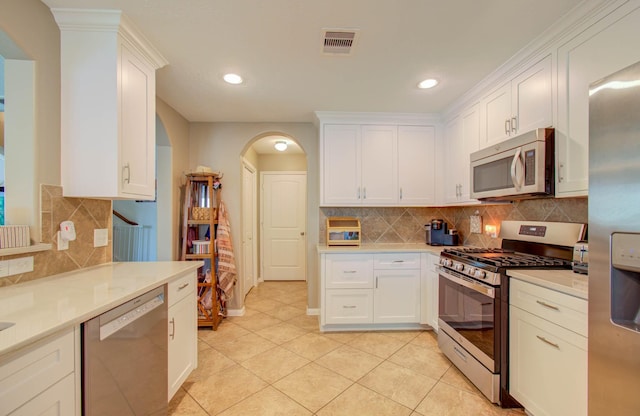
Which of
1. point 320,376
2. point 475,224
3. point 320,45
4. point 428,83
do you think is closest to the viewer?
point 320,45

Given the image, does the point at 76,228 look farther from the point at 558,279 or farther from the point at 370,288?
the point at 558,279

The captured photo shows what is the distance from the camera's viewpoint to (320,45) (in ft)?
5.85

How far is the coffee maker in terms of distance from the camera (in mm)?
3059

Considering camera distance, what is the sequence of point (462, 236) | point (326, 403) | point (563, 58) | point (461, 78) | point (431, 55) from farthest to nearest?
point (462, 236)
point (461, 78)
point (431, 55)
point (326, 403)
point (563, 58)

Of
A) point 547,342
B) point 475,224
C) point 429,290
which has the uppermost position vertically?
point 475,224


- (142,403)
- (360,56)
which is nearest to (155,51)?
(360,56)

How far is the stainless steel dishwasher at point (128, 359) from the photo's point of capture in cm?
103

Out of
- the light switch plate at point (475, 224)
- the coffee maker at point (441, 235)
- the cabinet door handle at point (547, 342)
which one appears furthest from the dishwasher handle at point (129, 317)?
the light switch plate at point (475, 224)

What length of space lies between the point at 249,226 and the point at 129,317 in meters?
2.98

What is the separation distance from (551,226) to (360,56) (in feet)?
6.06

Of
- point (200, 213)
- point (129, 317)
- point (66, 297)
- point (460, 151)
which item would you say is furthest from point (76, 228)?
point (460, 151)

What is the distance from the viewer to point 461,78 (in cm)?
224

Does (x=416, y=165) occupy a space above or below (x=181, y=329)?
above

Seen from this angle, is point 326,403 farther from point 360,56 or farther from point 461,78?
point 461,78
